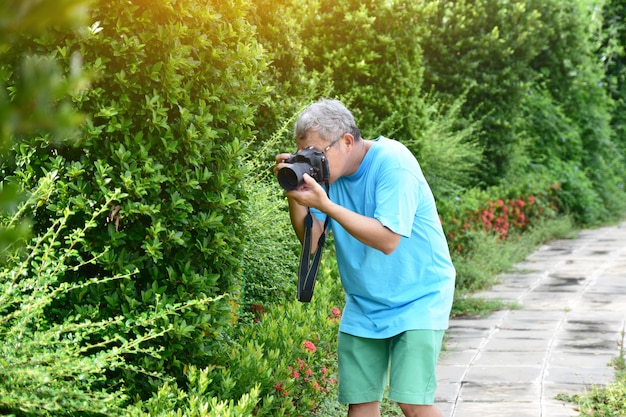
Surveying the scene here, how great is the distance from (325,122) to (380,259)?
60cm

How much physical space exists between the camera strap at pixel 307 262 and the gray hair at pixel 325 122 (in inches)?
15.4

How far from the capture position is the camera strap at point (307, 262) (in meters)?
3.48

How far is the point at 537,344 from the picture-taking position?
22.3ft

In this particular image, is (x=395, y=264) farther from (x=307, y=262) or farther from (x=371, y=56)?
(x=371, y=56)

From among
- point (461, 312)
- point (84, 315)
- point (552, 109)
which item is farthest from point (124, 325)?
point (552, 109)

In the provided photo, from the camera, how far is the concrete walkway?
5.39 meters

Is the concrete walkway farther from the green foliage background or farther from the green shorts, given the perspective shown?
the green shorts

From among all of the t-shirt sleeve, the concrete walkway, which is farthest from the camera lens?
the concrete walkway

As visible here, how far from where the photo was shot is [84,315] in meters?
3.26

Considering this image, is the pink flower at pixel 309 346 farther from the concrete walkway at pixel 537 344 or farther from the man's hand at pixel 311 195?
the man's hand at pixel 311 195

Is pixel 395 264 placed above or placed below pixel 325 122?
below

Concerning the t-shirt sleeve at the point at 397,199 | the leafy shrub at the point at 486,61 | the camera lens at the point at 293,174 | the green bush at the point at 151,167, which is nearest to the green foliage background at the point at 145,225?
the green bush at the point at 151,167

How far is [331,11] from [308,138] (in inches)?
235

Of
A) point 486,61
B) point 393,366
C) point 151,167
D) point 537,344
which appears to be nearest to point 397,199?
point 393,366
